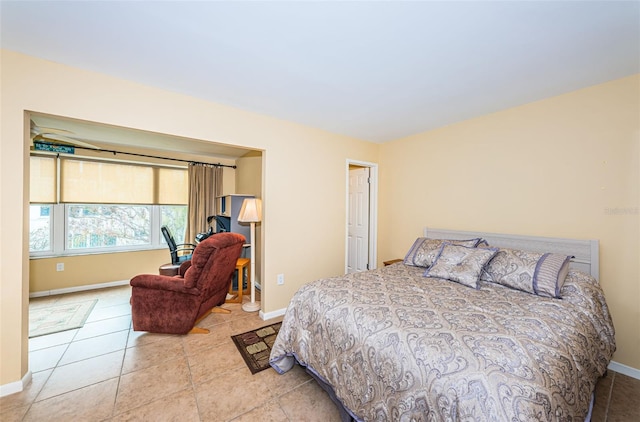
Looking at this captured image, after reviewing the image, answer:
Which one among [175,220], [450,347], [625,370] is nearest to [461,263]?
[450,347]

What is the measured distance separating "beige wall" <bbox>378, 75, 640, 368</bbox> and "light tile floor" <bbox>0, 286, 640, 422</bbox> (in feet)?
3.63

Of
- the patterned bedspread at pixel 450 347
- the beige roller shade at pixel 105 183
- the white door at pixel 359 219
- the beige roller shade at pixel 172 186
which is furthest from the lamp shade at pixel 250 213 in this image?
the beige roller shade at pixel 105 183

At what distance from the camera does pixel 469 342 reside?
118 cm

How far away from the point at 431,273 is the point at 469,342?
3.87 feet

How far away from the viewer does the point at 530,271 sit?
195cm

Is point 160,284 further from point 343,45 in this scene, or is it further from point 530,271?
point 530,271

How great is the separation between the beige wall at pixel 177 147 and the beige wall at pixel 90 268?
257cm

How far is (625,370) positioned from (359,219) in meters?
3.14

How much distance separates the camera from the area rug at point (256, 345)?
209 cm

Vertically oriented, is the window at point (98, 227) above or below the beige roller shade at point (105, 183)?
below

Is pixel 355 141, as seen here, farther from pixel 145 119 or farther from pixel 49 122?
pixel 49 122

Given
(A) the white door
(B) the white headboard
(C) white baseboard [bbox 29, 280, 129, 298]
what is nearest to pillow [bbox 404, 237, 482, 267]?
(B) the white headboard

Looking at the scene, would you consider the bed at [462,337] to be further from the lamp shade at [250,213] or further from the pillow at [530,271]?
the lamp shade at [250,213]

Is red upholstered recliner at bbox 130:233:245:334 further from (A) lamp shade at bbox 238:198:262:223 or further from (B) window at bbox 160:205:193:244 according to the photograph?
(B) window at bbox 160:205:193:244
